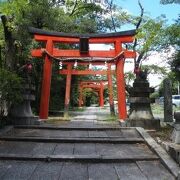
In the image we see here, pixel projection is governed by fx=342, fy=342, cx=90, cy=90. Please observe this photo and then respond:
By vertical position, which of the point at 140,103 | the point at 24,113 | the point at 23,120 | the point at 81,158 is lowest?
the point at 81,158

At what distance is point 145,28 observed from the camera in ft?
34.4

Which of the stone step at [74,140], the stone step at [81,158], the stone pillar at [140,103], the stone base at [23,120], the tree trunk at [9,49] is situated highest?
the tree trunk at [9,49]

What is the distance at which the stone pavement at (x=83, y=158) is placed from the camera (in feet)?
18.5

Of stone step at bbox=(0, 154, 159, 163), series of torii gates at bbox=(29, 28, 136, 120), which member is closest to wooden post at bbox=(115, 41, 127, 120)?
series of torii gates at bbox=(29, 28, 136, 120)

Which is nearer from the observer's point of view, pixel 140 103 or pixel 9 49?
pixel 140 103

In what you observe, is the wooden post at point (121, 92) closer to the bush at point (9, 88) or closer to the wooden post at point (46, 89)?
Answer: the wooden post at point (46, 89)

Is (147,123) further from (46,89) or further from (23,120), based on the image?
(46,89)

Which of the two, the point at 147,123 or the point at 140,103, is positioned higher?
the point at 140,103

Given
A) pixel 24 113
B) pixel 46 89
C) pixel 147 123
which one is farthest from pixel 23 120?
pixel 147 123

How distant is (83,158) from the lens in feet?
21.4

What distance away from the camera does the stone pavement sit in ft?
18.5

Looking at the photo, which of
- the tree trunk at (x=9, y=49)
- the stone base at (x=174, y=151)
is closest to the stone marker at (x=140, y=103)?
the stone base at (x=174, y=151)

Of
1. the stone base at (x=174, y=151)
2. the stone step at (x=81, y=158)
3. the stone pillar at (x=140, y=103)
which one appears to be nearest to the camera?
the stone base at (x=174, y=151)

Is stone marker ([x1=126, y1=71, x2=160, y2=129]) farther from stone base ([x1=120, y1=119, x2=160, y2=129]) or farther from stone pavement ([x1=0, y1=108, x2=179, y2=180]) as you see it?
stone pavement ([x1=0, y1=108, x2=179, y2=180])
